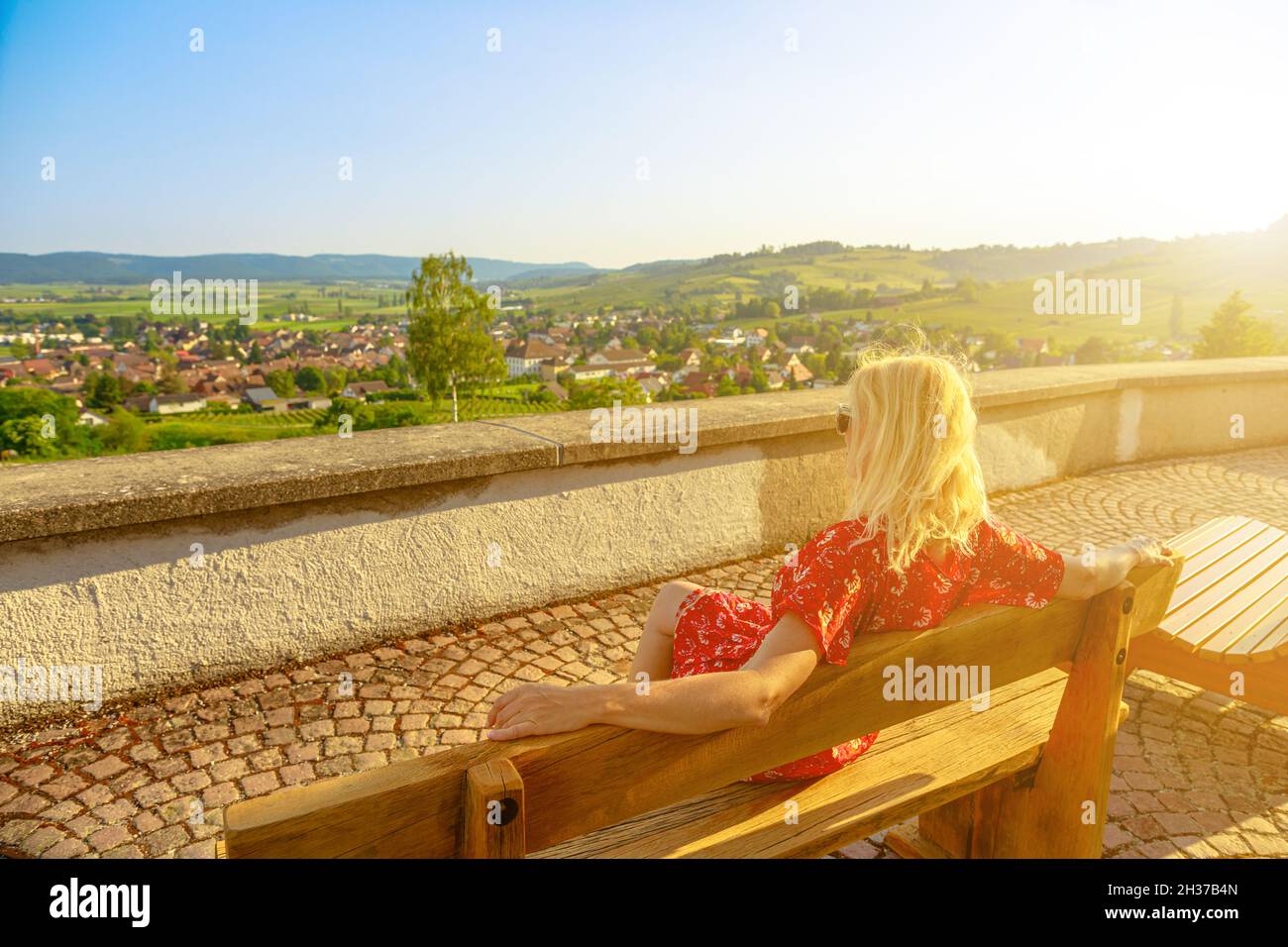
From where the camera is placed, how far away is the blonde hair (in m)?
1.78

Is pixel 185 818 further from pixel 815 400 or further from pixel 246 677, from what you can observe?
pixel 815 400

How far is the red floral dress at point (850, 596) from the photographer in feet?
5.54

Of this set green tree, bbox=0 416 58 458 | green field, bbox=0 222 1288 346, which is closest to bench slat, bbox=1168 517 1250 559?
green tree, bbox=0 416 58 458

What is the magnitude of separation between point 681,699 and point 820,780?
2.47ft

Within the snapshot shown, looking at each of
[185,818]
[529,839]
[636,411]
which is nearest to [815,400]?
[636,411]

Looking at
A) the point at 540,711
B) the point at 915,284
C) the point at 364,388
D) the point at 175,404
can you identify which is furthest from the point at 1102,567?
the point at 915,284

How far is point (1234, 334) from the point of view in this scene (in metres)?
20.4

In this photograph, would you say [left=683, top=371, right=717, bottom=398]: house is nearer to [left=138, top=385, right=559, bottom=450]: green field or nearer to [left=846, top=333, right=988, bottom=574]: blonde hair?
[left=846, top=333, right=988, bottom=574]: blonde hair

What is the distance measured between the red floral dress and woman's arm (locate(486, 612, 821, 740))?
80 mm

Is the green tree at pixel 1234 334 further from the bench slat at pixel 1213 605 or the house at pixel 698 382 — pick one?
the bench slat at pixel 1213 605

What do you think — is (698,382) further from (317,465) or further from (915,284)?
(915,284)

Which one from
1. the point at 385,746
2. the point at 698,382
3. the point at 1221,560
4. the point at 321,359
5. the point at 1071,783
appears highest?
the point at 321,359

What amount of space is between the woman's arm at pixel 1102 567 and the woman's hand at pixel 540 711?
119cm

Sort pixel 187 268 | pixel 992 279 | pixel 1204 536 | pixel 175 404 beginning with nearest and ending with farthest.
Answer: pixel 1204 536 < pixel 175 404 < pixel 992 279 < pixel 187 268
